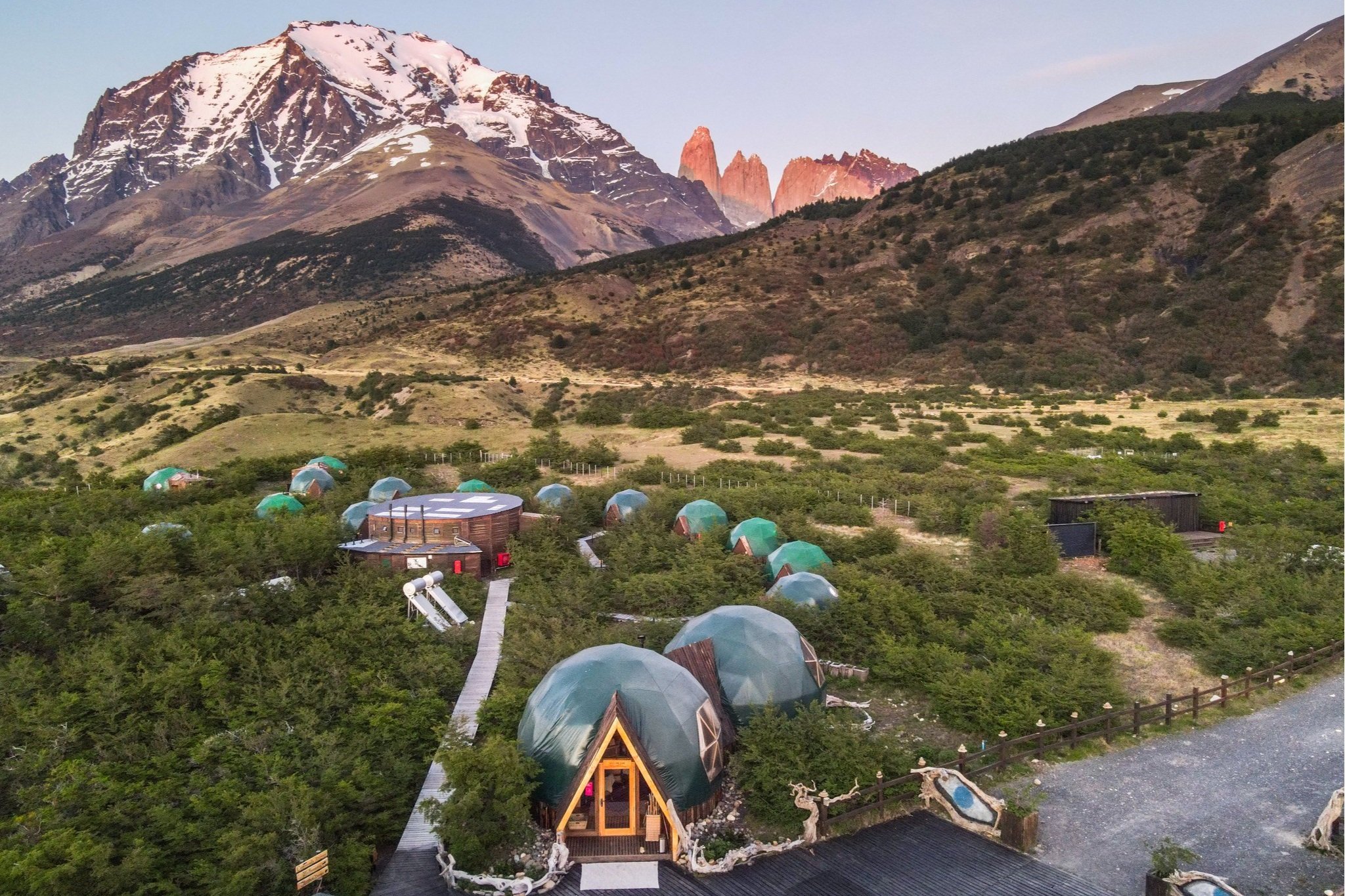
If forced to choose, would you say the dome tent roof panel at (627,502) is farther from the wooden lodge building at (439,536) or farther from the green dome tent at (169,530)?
the green dome tent at (169,530)

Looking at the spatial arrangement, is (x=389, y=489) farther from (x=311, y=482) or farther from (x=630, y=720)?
(x=630, y=720)

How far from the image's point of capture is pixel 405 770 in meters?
14.6

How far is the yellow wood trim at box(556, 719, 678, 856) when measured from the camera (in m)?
13.0

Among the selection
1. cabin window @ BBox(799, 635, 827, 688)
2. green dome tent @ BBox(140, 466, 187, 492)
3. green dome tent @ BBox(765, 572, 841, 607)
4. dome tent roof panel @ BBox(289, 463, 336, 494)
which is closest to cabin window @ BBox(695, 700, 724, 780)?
cabin window @ BBox(799, 635, 827, 688)

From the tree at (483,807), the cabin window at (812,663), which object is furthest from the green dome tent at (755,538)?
the tree at (483,807)

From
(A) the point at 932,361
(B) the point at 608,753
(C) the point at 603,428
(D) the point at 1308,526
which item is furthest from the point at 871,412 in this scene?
(B) the point at 608,753

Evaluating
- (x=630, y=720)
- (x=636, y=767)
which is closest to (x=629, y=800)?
(x=636, y=767)

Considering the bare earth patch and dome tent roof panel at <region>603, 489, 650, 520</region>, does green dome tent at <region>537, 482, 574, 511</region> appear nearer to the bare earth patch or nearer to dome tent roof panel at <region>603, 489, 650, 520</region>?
dome tent roof panel at <region>603, 489, 650, 520</region>

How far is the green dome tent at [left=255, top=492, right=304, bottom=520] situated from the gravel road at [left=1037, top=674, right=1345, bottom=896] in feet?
90.8

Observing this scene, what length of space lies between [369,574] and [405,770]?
1186 cm

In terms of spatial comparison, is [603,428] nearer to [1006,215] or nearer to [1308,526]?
[1308,526]

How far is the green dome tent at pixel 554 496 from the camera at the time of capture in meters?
32.8

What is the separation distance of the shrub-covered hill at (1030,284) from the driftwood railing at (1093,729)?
61470 millimetres

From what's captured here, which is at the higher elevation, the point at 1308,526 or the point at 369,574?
the point at 369,574
